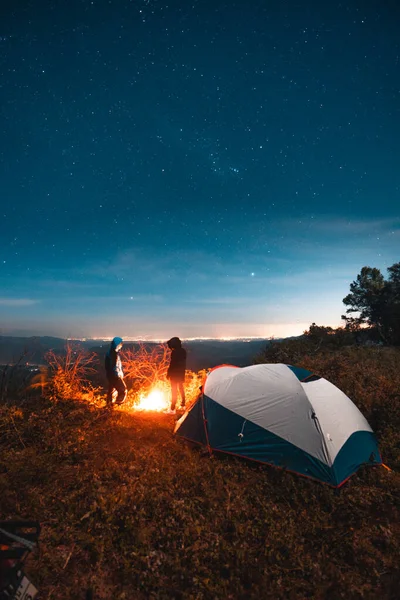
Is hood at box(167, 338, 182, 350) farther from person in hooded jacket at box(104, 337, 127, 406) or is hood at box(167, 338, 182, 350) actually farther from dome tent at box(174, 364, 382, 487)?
dome tent at box(174, 364, 382, 487)

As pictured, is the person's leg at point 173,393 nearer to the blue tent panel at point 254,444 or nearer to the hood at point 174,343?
the hood at point 174,343

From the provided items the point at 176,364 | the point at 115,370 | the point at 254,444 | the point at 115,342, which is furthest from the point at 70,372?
the point at 254,444

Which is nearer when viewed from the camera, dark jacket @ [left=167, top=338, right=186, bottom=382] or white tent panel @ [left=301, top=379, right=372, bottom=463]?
white tent panel @ [left=301, top=379, right=372, bottom=463]

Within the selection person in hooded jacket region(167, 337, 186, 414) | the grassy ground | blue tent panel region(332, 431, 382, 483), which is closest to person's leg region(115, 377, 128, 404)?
person in hooded jacket region(167, 337, 186, 414)

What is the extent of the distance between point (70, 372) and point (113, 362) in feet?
7.93

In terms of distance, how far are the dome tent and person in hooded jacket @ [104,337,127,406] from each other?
3030mm

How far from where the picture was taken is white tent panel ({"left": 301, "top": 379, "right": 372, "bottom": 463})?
6.89 meters

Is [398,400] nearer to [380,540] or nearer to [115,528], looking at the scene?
[380,540]

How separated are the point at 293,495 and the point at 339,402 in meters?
3.03

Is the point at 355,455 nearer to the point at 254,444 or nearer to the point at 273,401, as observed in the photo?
the point at 273,401

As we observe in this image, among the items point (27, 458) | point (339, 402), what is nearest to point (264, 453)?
point (339, 402)

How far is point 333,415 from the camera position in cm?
738

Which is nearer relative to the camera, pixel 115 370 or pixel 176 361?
pixel 176 361

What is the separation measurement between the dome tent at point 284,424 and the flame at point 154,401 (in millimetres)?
2588
